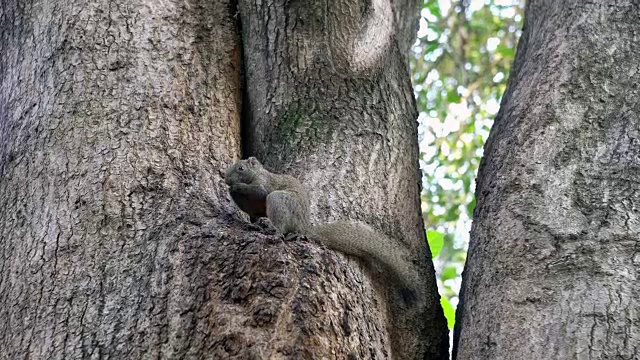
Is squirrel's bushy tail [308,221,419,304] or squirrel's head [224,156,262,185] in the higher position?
squirrel's head [224,156,262,185]

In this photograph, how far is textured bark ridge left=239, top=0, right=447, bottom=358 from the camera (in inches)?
111

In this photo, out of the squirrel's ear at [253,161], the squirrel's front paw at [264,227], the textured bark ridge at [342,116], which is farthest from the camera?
the squirrel's ear at [253,161]

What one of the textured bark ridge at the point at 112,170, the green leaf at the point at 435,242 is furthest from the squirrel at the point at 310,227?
the green leaf at the point at 435,242

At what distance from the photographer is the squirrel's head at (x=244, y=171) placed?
2.87 metres

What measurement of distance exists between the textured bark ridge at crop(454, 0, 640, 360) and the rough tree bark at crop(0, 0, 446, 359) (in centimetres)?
32

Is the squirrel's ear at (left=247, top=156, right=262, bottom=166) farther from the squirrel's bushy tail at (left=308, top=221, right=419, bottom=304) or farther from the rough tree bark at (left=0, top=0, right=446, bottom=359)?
the squirrel's bushy tail at (left=308, top=221, right=419, bottom=304)

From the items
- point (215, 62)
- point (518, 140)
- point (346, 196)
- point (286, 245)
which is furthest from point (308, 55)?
point (286, 245)

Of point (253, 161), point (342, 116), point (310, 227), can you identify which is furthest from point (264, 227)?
point (342, 116)

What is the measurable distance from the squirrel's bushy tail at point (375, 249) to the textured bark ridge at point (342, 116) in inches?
2.1

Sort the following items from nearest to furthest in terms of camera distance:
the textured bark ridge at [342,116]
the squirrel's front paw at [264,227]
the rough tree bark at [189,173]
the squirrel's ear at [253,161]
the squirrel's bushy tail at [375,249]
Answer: the rough tree bark at [189,173] < the squirrel's front paw at [264,227] < the squirrel's bushy tail at [375,249] < the textured bark ridge at [342,116] < the squirrel's ear at [253,161]

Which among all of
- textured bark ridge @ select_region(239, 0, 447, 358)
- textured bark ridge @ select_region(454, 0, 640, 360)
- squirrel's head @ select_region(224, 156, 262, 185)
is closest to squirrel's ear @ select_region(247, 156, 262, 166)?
squirrel's head @ select_region(224, 156, 262, 185)

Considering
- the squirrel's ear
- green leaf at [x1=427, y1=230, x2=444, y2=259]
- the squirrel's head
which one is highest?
the squirrel's ear

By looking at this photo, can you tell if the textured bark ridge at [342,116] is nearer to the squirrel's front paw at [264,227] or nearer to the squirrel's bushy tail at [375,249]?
the squirrel's bushy tail at [375,249]

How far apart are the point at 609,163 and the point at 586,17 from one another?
735 mm
